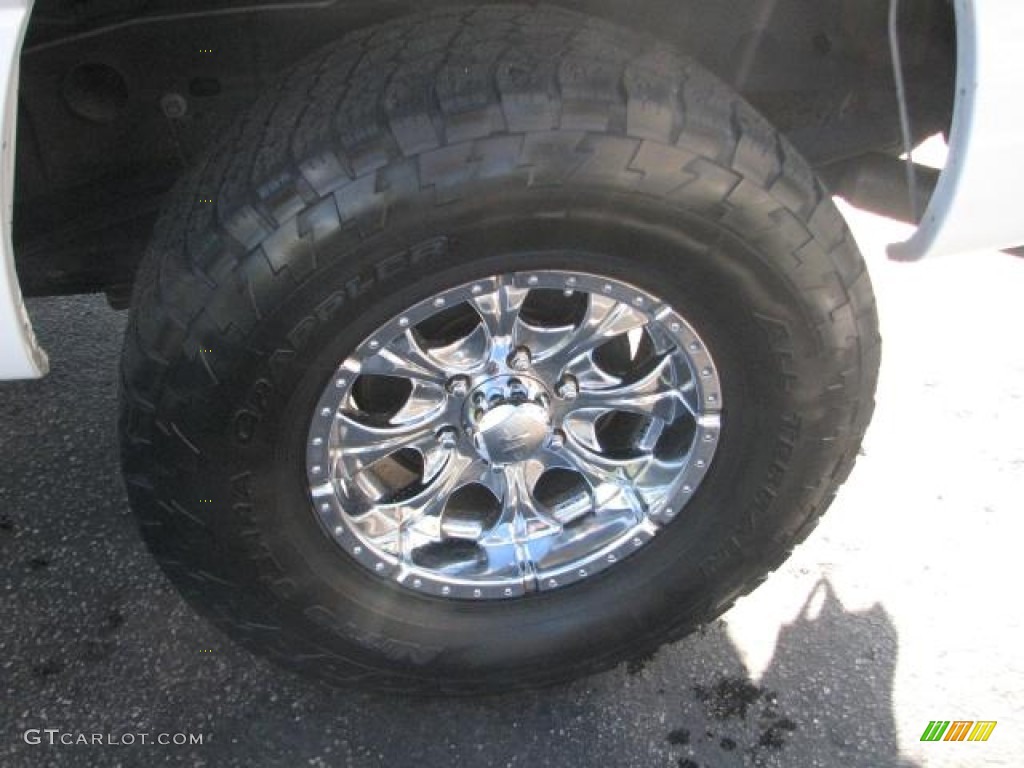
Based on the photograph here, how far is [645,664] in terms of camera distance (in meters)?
2.30

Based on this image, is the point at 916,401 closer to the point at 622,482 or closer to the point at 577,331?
the point at 622,482

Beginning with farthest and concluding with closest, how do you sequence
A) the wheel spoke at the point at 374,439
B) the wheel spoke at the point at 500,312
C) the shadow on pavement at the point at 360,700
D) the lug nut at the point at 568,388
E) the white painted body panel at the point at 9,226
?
the shadow on pavement at the point at 360,700 < the lug nut at the point at 568,388 < the wheel spoke at the point at 374,439 < the wheel spoke at the point at 500,312 < the white painted body panel at the point at 9,226

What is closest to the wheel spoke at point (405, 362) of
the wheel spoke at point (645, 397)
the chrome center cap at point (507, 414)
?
the chrome center cap at point (507, 414)

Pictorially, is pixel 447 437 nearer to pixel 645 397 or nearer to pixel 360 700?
pixel 645 397

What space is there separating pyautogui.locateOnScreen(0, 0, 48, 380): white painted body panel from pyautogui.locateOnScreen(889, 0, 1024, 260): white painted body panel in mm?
1451

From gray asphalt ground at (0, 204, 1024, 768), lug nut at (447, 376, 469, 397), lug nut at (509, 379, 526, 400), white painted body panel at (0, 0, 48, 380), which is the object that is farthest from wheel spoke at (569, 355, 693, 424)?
white painted body panel at (0, 0, 48, 380)

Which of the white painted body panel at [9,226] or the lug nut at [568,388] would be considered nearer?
the white painted body panel at [9,226]

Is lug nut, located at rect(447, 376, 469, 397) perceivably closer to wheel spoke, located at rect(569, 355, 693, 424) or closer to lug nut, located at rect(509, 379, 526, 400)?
lug nut, located at rect(509, 379, 526, 400)

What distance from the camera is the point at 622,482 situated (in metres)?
2.13

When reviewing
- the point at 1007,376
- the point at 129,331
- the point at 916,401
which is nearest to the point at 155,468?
the point at 129,331

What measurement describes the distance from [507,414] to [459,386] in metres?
0.11

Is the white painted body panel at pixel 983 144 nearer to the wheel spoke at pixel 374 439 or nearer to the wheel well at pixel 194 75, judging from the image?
the wheel well at pixel 194 75

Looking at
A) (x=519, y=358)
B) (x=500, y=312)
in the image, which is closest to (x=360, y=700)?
(x=519, y=358)

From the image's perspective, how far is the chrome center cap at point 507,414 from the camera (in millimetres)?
1937
